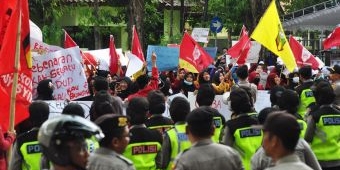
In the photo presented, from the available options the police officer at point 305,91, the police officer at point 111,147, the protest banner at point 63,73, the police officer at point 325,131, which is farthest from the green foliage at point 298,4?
the police officer at point 111,147

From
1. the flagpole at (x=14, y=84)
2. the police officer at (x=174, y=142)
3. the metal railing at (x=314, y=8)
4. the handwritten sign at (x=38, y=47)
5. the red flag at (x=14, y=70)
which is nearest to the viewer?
the police officer at (x=174, y=142)

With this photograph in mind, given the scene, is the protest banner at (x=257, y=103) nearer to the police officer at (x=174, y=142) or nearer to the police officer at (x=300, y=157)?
the police officer at (x=174, y=142)

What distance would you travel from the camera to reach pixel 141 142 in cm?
683

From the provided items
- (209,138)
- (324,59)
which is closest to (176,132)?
(209,138)

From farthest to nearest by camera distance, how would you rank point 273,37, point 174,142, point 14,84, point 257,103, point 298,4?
point 298,4 → point 273,37 → point 257,103 → point 14,84 → point 174,142

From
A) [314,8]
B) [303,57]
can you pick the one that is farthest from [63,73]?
[314,8]

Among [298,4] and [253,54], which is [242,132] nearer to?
[253,54]

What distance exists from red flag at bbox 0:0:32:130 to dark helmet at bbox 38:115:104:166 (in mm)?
3898

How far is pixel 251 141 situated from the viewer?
23.7 feet

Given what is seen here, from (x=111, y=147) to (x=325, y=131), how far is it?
335cm

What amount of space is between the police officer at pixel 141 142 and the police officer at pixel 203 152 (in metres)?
1.42

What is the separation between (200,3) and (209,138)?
40015 millimetres

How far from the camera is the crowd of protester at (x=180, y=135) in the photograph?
4.22 metres

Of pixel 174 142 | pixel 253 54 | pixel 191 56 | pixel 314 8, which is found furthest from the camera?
pixel 314 8
